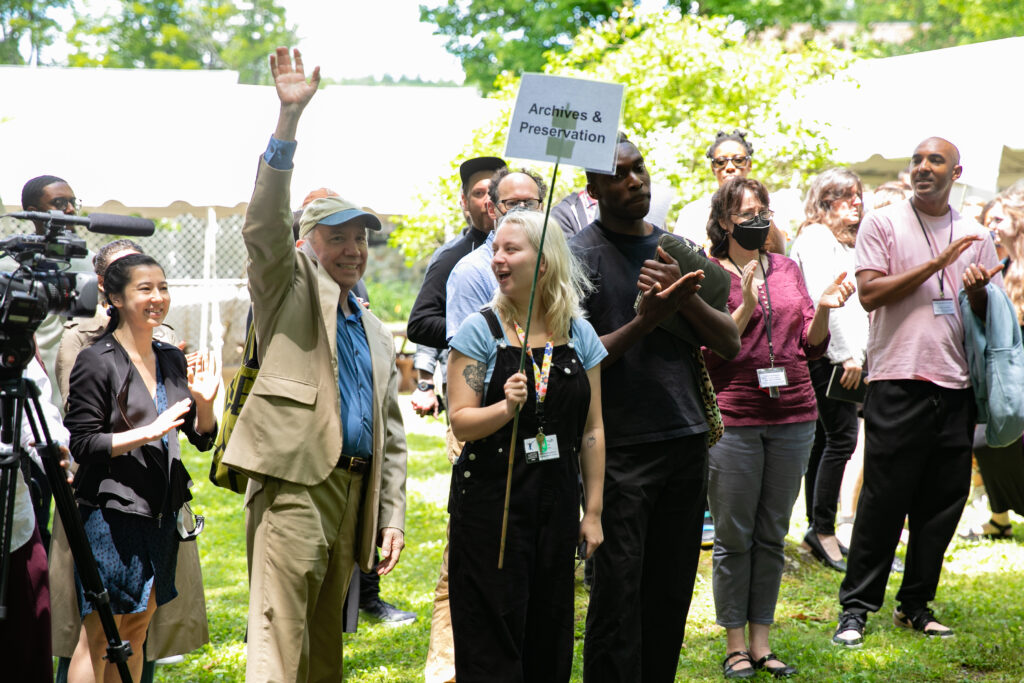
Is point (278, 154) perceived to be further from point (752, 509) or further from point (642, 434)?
point (752, 509)

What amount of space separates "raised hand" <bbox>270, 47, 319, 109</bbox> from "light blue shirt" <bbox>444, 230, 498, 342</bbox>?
1.24 m

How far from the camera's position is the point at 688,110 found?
1133 centimetres

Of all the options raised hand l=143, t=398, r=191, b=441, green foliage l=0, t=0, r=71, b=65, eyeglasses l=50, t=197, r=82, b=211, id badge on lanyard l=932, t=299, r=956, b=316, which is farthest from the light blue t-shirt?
green foliage l=0, t=0, r=71, b=65

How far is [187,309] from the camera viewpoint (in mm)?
17266

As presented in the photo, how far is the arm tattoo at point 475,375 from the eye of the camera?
11.3 ft

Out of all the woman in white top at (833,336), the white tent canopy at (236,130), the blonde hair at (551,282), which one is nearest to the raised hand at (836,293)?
the woman in white top at (833,336)

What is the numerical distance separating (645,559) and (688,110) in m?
8.22

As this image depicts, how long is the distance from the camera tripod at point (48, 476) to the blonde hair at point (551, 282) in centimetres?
153

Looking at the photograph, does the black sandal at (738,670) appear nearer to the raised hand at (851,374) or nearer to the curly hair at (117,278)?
the raised hand at (851,374)

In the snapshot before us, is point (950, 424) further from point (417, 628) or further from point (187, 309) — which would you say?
point (187, 309)

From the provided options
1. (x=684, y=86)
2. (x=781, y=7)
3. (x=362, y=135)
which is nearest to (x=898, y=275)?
(x=684, y=86)

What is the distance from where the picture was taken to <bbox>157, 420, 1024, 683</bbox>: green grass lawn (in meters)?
4.97

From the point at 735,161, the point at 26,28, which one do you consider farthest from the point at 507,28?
the point at 735,161

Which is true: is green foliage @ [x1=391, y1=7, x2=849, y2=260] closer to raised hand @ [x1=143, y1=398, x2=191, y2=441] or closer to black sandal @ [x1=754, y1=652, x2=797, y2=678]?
black sandal @ [x1=754, y1=652, x2=797, y2=678]
